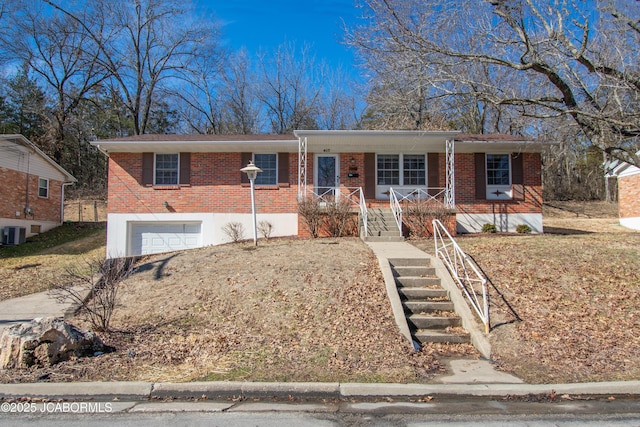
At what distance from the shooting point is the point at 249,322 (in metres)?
6.66

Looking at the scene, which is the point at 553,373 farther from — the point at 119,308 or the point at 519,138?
the point at 519,138

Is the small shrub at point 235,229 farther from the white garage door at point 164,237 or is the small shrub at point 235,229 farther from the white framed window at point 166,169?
the white framed window at point 166,169

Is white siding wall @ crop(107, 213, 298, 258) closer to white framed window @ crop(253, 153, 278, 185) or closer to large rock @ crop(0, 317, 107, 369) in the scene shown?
white framed window @ crop(253, 153, 278, 185)

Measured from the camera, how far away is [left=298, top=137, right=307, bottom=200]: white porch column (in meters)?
13.8

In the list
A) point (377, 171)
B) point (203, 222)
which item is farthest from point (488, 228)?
point (203, 222)

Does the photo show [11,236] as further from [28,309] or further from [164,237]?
[28,309]

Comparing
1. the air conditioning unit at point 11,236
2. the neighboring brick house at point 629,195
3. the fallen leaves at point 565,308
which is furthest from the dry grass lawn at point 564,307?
the air conditioning unit at point 11,236

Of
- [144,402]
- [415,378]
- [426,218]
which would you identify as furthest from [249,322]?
[426,218]

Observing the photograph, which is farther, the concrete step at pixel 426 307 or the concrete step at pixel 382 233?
the concrete step at pixel 382 233

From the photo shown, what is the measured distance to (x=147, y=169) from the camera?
50.4ft

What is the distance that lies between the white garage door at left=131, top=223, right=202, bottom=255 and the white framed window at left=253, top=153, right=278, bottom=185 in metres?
2.65

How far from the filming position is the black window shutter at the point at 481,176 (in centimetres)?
1532

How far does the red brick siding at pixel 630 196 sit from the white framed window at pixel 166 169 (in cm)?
2027

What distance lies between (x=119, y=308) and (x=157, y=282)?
1.15 meters
